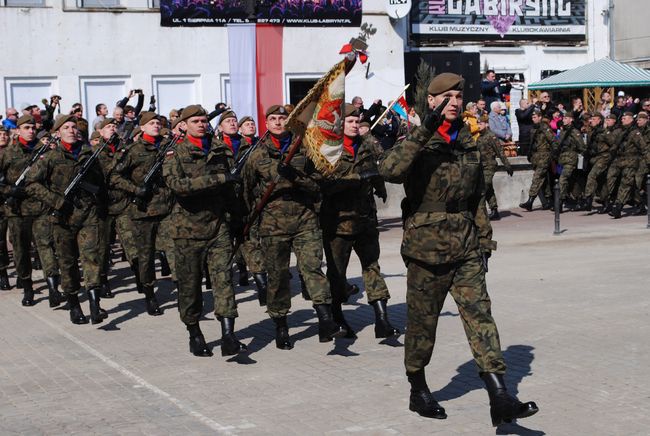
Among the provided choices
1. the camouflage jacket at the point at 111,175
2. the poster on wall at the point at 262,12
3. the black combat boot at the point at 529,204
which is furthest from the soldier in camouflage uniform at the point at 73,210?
the poster on wall at the point at 262,12

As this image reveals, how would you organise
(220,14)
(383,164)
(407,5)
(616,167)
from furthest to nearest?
(407,5)
(220,14)
(616,167)
(383,164)

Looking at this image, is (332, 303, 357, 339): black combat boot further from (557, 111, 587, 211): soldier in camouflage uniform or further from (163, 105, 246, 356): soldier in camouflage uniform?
(557, 111, 587, 211): soldier in camouflage uniform

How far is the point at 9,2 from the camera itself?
78.0ft

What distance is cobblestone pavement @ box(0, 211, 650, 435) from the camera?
24.7 ft

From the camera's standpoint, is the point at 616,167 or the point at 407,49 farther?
the point at 407,49

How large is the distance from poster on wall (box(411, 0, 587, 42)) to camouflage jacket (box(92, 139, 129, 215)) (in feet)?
57.0

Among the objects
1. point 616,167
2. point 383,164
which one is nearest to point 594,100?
point 616,167

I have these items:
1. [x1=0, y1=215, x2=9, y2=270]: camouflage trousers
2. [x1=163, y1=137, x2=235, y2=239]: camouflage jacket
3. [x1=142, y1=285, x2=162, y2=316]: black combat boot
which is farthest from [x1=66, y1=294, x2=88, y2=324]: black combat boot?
[x1=0, y1=215, x2=9, y2=270]: camouflage trousers

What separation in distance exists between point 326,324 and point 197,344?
117 centimetres

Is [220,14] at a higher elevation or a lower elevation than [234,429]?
higher

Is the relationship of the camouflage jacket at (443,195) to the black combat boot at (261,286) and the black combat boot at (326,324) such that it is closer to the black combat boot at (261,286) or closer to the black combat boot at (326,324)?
the black combat boot at (326,324)

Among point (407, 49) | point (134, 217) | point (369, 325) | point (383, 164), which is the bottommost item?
point (369, 325)

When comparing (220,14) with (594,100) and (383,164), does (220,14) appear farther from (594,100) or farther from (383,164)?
(383,164)

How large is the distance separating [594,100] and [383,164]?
2321 cm
